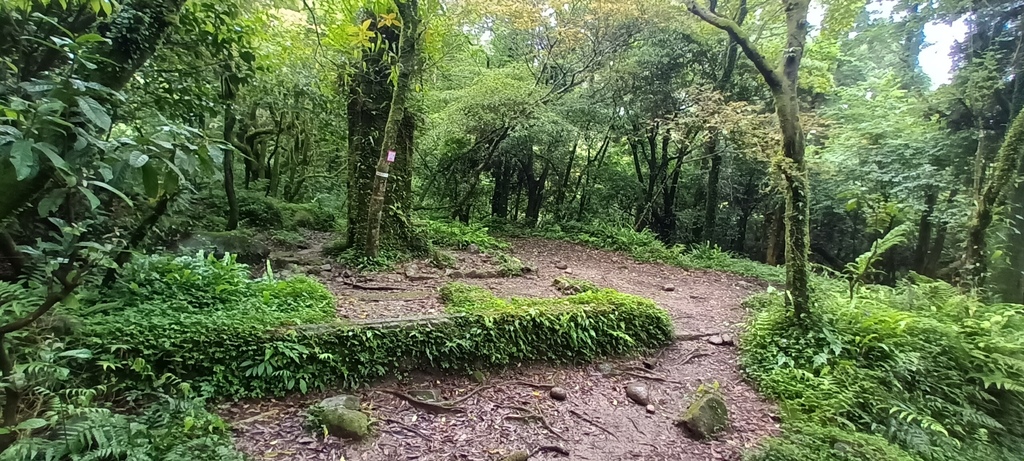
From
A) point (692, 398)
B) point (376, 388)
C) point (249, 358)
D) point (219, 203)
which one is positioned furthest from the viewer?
point (219, 203)

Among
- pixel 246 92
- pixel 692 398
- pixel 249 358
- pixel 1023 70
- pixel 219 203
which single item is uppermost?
pixel 1023 70

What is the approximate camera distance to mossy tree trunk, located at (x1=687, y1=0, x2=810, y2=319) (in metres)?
5.20

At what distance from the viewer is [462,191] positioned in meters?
12.6

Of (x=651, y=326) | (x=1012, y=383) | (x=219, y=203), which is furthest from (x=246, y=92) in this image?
(x=1012, y=383)

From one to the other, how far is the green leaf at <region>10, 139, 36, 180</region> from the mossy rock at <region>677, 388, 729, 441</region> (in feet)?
14.7

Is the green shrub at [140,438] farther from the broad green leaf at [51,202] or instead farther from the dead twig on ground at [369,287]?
the dead twig on ground at [369,287]

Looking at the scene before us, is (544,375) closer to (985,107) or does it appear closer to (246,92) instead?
(246,92)

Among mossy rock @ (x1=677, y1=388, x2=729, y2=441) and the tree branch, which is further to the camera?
the tree branch

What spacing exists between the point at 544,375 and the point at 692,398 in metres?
1.48

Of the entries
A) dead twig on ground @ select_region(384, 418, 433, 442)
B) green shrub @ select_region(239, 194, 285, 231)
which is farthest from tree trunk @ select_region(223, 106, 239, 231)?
dead twig on ground @ select_region(384, 418, 433, 442)

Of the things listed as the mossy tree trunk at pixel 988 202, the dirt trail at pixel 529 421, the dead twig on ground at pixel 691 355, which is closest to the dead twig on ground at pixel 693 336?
the dirt trail at pixel 529 421

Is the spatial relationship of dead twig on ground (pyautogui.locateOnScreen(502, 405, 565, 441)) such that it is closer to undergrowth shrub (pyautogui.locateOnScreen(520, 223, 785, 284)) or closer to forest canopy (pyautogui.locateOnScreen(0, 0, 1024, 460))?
forest canopy (pyautogui.locateOnScreen(0, 0, 1024, 460))

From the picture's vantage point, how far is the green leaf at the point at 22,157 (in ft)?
3.91

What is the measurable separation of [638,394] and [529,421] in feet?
4.02
